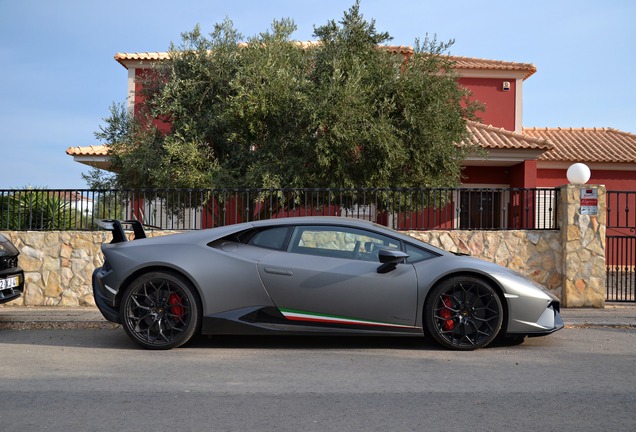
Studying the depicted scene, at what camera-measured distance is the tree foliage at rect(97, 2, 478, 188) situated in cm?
1250

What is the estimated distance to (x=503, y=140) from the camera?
807 inches

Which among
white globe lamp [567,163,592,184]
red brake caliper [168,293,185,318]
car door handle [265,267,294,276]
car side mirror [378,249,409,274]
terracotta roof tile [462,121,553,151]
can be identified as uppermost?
terracotta roof tile [462,121,553,151]

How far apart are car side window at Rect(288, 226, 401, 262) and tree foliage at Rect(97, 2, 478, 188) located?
5.33m

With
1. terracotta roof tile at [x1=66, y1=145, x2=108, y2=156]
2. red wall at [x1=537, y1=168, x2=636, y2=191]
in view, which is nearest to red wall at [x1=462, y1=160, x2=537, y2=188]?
red wall at [x1=537, y1=168, x2=636, y2=191]

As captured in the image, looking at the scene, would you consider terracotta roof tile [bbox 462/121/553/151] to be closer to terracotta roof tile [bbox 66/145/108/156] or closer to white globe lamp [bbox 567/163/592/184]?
white globe lamp [bbox 567/163/592/184]

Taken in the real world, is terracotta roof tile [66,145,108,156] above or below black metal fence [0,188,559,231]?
above

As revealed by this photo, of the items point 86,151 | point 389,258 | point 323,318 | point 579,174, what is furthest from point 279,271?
point 86,151

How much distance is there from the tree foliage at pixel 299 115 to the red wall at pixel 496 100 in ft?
33.5

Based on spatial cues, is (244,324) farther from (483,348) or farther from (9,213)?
(9,213)

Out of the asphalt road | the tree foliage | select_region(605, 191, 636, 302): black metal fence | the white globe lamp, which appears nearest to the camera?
the asphalt road

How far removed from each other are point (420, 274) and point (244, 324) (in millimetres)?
1819

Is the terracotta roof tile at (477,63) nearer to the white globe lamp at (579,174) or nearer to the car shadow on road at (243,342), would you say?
the white globe lamp at (579,174)

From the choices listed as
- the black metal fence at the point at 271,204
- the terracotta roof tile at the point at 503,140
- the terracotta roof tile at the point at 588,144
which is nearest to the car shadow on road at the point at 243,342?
the black metal fence at the point at 271,204

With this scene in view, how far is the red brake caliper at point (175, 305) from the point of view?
6762mm
